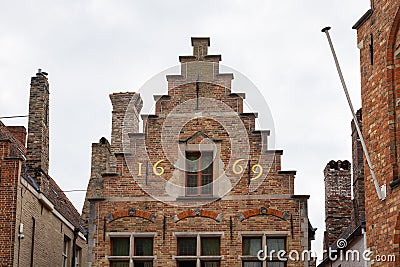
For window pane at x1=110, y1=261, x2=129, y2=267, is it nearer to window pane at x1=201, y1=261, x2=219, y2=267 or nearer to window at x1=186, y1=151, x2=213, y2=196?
window pane at x1=201, y1=261, x2=219, y2=267

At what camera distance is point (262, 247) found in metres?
18.0

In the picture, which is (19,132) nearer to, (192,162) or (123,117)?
(123,117)

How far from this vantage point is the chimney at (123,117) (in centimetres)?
2102

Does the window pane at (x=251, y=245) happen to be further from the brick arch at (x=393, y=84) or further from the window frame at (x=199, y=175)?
the brick arch at (x=393, y=84)

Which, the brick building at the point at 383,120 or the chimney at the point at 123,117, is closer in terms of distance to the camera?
the brick building at the point at 383,120

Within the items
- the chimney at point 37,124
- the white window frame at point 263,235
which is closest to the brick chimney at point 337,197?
the white window frame at point 263,235

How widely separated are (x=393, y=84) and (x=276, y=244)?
652 cm

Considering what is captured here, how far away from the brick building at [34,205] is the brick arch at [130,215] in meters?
1.93

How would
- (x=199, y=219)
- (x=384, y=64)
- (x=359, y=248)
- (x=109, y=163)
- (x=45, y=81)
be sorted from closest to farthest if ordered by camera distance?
1. (x=384, y=64)
2. (x=359, y=248)
3. (x=199, y=219)
4. (x=45, y=81)
5. (x=109, y=163)

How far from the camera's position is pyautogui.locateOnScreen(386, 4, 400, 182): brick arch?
12.3 metres

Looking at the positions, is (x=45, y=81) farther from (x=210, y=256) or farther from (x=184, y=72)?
(x=210, y=256)

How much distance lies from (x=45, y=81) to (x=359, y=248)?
29.2ft

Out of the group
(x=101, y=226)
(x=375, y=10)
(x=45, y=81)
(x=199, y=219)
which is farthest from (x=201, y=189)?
(x=375, y=10)

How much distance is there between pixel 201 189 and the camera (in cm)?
1855
